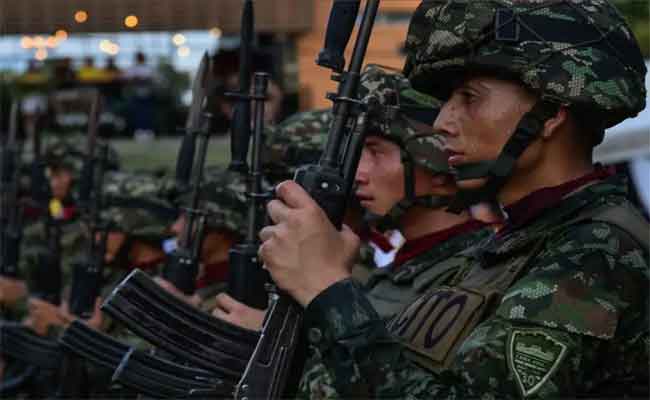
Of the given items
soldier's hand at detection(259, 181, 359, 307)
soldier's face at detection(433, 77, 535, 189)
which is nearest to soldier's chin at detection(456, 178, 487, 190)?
soldier's face at detection(433, 77, 535, 189)

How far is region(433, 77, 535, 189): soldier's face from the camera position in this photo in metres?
2.99

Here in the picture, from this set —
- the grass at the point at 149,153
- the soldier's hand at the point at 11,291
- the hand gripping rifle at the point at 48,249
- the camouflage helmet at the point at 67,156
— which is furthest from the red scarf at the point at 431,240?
the camouflage helmet at the point at 67,156

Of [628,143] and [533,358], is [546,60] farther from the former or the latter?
[628,143]

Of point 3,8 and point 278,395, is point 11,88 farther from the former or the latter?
point 278,395

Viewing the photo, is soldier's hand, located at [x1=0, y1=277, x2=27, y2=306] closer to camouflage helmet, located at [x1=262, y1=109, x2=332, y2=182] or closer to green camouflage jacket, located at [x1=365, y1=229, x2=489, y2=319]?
camouflage helmet, located at [x1=262, y1=109, x2=332, y2=182]

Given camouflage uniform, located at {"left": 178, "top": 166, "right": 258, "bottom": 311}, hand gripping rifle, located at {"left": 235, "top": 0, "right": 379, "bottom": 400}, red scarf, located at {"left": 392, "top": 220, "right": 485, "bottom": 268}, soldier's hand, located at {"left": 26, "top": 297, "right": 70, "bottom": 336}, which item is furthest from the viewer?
soldier's hand, located at {"left": 26, "top": 297, "right": 70, "bottom": 336}

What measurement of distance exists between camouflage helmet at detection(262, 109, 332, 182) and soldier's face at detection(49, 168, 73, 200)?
4799 millimetres

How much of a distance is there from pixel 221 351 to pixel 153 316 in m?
0.22

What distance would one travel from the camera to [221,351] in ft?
11.6

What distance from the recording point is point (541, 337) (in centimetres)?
262

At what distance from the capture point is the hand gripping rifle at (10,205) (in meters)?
9.36

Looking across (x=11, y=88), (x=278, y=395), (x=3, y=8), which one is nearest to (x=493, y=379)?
(x=278, y=395)

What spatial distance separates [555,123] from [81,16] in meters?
2.37

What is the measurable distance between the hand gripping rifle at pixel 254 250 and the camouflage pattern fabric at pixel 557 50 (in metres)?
1.17
